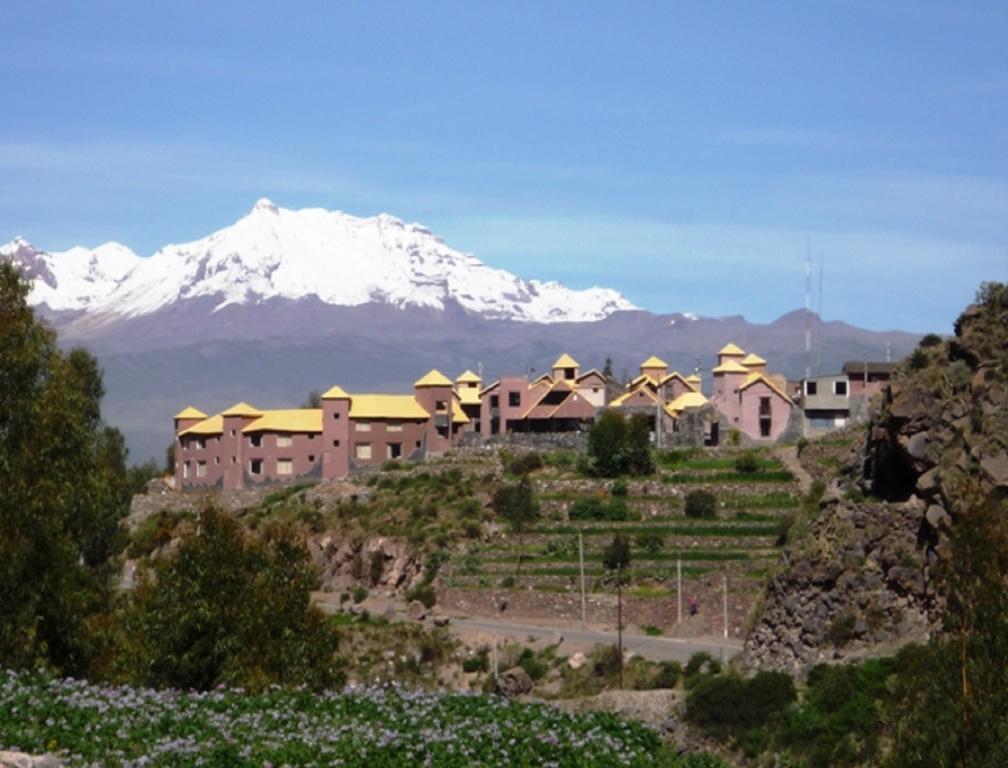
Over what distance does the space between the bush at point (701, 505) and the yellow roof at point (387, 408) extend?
31911 millimetres

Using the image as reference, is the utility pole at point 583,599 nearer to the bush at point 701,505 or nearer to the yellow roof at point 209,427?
the bush at point 701,505

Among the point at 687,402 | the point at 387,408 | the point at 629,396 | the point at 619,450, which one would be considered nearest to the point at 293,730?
the point at 619,450

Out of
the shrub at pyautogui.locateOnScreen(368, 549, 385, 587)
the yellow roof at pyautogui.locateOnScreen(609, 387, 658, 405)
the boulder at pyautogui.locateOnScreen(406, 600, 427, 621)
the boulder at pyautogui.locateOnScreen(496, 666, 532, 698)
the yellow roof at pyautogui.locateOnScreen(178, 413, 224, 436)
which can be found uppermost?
the yellow roof at pyautogui.locateOnScreen(609, 387, 658, 405)

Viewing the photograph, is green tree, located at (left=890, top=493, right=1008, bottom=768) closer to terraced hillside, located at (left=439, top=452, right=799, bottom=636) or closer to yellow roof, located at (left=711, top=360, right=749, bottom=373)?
terraced hillside, located at (left=439, top=452, right=799, bottom=636)

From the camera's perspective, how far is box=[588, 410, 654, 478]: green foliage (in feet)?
290

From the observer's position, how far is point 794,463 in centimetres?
8619

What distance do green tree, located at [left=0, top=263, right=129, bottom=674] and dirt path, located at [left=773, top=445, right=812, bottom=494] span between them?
1791 inches

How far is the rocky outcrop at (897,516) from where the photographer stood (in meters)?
41.8

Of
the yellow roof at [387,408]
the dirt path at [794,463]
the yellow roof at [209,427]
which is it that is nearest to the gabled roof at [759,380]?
the dirt path at [794,463]

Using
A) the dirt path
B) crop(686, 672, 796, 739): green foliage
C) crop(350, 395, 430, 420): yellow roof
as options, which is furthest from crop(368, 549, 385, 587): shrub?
crop(686, 672, 796, 739): green foliage

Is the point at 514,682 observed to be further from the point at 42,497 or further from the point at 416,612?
the point at 42,497

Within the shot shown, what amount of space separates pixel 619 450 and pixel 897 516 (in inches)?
1759

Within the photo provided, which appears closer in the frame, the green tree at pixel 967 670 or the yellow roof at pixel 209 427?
the green tree at pixel 967 670

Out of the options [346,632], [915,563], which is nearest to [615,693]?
[915,563]
